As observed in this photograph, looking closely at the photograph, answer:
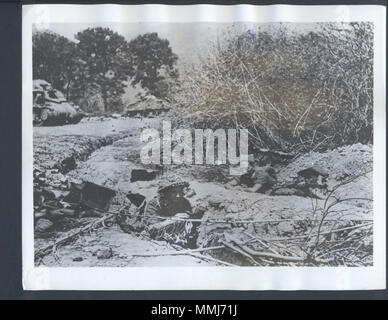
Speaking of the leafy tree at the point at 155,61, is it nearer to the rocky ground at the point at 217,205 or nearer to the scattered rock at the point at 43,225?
the rocky ground at the point at 217,205

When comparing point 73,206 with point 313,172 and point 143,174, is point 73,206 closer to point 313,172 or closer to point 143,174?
point 143,174

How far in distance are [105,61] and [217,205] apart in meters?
0.80

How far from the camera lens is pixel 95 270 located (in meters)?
1.98

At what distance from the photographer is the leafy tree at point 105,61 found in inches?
77.7

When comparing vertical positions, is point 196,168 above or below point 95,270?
above

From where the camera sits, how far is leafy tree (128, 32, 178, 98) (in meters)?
1.97

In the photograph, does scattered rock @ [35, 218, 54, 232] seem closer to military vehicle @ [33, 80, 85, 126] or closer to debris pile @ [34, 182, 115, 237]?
debris pile @ [34, 182, 115, 237]

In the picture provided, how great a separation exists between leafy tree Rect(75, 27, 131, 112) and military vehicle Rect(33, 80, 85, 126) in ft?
0.39

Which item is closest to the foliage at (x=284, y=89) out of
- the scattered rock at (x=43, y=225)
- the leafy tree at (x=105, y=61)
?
the leafy tree at (x=105, y=61)

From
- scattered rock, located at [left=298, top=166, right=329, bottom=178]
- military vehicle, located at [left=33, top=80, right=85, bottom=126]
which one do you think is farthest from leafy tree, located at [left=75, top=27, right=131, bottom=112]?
scattered rock, located at [left=298, top=166, right=329, bottom=178]
